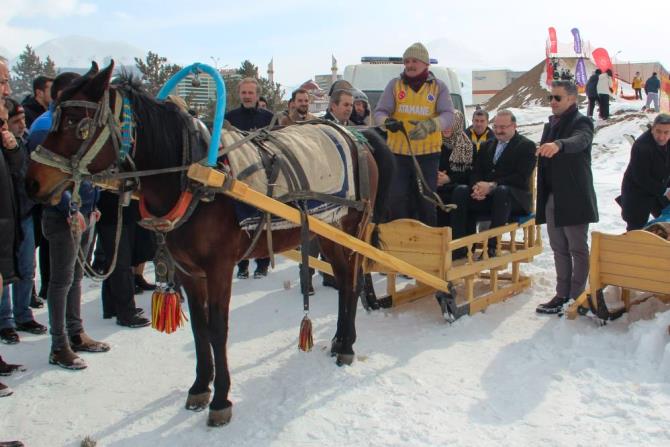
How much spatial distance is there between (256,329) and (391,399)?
68.8 inches

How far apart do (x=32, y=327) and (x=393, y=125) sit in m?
3.55

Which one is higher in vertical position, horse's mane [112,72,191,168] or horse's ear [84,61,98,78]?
horse's ear [84,61,98,78]

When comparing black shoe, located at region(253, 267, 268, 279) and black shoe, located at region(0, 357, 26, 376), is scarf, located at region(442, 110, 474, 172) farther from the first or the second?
black shoe, located at region(0, 357, 26, 376)

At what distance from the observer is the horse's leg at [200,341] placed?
358cm

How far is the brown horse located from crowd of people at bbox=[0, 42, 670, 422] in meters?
0.99

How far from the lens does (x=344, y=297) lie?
4477 millimetres

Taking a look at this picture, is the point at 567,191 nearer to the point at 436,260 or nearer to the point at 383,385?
the point at 436,260

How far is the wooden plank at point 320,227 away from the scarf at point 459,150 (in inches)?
71.7

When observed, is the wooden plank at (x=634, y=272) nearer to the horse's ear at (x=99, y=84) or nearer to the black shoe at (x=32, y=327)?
the horse's ear at (x=99, y=84)

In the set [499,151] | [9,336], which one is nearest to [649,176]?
[499,151]

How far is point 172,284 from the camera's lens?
11.5ft

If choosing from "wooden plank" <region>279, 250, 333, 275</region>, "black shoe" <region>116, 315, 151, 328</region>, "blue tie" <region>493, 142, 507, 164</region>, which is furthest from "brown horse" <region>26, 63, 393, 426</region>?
"blue tie" <region>493, 142, 507, 164</region>

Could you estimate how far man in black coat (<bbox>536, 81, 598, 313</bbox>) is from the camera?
497 centimetres

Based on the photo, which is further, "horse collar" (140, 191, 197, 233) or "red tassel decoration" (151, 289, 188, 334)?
"red tassel decoration" (151, 289, 188, 334)
